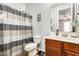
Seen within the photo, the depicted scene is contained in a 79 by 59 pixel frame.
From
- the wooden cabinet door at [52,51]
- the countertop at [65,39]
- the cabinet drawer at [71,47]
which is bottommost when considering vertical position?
the wooden cabinet door at [52,51]

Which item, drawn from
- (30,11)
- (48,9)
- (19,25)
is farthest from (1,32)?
(48,9)

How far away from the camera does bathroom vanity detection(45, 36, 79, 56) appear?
145cm

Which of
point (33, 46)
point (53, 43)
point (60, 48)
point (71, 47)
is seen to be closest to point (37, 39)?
point (33, 46)

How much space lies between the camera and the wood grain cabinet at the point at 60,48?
145 cm

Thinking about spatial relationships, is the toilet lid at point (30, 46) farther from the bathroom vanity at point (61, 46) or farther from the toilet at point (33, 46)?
the bathroom vanity at point (61, 46)

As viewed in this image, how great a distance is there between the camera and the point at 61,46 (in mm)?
1554

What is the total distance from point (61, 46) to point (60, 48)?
0.04 metres

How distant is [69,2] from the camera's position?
1468 millimetres

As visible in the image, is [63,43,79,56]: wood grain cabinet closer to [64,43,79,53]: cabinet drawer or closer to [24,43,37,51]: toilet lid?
[64,43,79,53]: cabinet drawer

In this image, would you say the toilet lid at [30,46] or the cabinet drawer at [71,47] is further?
the toilet lid at [30,46]

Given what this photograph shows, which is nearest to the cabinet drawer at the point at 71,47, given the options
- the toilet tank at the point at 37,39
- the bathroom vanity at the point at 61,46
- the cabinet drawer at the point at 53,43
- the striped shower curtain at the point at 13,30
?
the bathroom vanity at the point at 61,46

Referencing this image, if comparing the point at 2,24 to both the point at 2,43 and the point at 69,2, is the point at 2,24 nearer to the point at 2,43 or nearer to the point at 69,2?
the point at 2,43

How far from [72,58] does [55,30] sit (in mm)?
452

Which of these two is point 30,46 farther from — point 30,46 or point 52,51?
point 52,51
